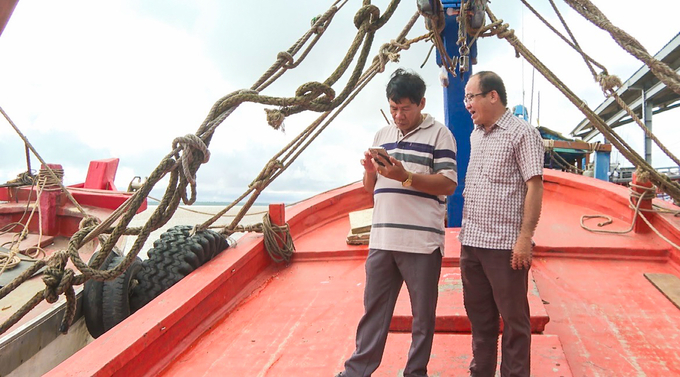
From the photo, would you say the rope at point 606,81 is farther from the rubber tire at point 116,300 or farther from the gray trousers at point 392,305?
the rubber tire at point 116,300

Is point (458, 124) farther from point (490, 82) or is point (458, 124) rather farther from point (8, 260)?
point (8, 260)

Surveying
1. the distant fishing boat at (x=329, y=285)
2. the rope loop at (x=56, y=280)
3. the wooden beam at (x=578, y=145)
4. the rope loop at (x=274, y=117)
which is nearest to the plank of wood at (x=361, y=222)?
the distant fishing boat at (x=329, y=285)

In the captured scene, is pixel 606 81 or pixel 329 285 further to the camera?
pixel 329 285

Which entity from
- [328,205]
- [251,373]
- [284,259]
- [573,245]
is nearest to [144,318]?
[251,373]

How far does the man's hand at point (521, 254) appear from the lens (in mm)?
1651

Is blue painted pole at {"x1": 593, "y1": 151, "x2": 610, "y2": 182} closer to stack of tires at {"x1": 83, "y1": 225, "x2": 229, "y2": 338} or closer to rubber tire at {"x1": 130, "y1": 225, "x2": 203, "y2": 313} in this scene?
stack of tires at {"x1": 83, "y1": 225, "x2": 229, "y2": 338}

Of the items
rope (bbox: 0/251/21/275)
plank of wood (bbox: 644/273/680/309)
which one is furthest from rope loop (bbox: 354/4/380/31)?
rope (bbox: 0/251/21/275)

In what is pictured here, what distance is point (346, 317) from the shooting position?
2.47 m

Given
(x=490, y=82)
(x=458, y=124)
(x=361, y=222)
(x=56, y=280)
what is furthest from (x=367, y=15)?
(x=458, y=124)

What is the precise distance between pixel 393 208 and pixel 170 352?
53.6 inches

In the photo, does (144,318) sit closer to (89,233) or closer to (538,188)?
(89,233)

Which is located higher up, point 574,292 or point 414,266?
point 414,266

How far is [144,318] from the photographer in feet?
7.36

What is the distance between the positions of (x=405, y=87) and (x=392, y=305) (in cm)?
87
